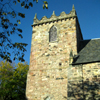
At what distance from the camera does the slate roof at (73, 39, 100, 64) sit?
1251 cm

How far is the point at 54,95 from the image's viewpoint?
1307 cm

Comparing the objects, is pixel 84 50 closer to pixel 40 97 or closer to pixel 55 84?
pixel 55 84

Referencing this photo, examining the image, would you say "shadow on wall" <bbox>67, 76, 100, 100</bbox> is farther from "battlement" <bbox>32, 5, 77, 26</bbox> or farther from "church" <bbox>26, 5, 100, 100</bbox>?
"battlement" <bbox>32, 5, 77, 26</bbox>

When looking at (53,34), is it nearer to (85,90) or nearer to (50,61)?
(50,61)

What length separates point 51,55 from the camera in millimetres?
15023

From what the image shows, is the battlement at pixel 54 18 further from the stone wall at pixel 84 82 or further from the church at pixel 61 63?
the stone wall at pixel 84 82

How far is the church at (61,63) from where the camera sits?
11703 millimetres

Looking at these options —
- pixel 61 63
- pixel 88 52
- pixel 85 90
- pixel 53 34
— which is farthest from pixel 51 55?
pixel 85 90

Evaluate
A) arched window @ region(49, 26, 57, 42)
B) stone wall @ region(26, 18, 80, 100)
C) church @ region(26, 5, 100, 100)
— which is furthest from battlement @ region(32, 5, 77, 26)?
arched window @ region(49, 26, 57, 42)

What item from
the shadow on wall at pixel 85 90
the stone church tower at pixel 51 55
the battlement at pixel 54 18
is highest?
the battlement at pixel 54 18

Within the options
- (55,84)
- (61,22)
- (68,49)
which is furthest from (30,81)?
(61,22)

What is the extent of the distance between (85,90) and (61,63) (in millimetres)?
3851

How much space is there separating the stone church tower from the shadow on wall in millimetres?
1105

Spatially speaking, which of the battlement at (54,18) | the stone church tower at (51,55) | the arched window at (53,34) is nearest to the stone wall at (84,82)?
the stone church tower at (51,55)
